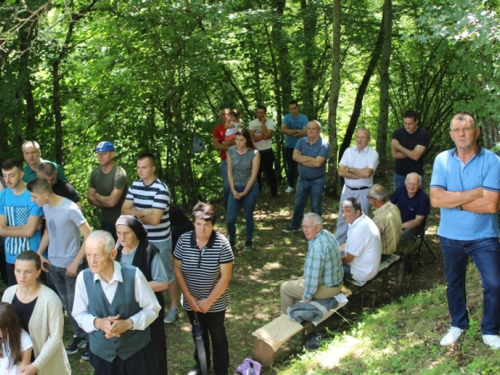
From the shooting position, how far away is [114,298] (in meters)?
3.75

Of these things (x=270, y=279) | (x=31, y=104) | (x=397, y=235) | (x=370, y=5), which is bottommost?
(x=270, y=279)

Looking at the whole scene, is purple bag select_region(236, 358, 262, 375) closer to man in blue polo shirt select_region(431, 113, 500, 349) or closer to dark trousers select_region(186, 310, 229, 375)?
dark trousers select_region(186, 310, 229, 375)

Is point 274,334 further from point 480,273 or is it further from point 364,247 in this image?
point 480,273

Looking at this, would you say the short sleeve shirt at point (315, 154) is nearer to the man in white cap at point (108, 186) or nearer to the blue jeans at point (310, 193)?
the blue jeans at point (310, 193)

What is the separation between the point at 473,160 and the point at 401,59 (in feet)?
31.4

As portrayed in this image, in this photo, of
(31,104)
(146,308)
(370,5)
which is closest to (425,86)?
(370,5)

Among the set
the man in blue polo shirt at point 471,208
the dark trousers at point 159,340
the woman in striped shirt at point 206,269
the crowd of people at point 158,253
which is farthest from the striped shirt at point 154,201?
the man in blue polo shirt at point 471,208

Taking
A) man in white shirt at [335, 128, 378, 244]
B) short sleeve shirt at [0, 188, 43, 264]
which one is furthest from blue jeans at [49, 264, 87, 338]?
man in white shirt at [335, 128, 378, 244]

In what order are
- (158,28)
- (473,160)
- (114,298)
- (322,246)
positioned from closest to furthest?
(114,298), (473,160), (322,246), (158,28)

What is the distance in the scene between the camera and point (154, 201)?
5758 millimetres

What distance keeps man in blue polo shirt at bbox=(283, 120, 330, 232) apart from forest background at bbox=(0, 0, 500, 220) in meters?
1.90

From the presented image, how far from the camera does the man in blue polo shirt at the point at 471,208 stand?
4109 mm

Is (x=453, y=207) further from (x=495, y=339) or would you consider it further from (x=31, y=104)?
(x=31, y=104)

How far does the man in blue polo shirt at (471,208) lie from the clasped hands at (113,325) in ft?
7.87
